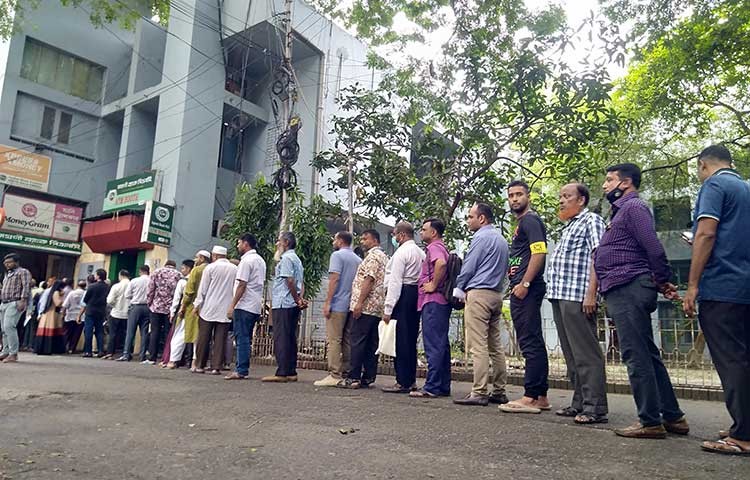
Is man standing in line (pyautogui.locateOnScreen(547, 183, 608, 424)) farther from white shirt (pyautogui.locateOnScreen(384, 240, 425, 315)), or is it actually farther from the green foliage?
the green foliage

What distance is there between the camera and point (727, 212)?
11.1 ft

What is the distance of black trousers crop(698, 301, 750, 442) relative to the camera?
3.17 meters

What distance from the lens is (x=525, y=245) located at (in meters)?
4.93

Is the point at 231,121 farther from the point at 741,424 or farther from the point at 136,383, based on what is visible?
the point at 741,424

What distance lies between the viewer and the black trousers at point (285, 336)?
6.52 metres

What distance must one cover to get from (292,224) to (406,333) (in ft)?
18.9

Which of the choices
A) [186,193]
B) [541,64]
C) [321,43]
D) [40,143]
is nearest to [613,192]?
[541,64]

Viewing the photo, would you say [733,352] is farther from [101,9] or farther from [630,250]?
[101,9]

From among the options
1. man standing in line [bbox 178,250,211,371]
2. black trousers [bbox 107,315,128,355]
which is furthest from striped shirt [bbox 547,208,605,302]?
black trousers [bbox 107,315,128,355]

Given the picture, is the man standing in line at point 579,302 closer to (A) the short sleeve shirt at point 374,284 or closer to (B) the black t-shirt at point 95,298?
(A) the short sleeve shirt at point 374,284

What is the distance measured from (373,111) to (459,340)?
14.3ft

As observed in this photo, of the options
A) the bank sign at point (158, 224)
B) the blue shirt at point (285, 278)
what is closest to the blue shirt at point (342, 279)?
the blue shirt at point (285, 278)

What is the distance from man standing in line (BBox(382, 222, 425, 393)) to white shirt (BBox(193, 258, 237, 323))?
2852 millimetres

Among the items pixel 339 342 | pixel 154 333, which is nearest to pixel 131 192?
pixel 154 333
